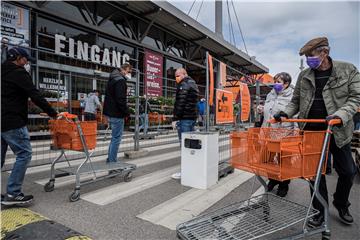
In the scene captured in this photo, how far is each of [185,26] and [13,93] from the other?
1168cm

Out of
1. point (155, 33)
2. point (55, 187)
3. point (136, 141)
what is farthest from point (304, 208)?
point (155, 33)

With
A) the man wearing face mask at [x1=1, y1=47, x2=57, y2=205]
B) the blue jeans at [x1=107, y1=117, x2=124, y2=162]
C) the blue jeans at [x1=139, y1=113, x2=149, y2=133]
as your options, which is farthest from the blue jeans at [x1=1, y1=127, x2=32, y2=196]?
the blue jeans at [x1=139, y1=113, x2=149, y2=133]

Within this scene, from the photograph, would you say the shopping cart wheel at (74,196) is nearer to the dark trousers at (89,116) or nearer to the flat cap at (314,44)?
the flat cap at (314,44)

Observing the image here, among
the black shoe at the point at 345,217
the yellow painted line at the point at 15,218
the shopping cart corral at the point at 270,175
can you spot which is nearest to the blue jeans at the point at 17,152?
the yellow painted line at the point at 15,218

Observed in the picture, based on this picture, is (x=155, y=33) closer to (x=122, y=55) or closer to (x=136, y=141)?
(x=122, y=55)

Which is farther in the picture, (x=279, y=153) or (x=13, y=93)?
(x=13, y=93)

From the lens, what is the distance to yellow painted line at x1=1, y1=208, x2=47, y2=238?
2.50 m

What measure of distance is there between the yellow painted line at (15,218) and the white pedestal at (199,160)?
2.16 metres

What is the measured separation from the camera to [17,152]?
Result: 10.5 feet

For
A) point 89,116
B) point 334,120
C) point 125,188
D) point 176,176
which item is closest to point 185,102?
point 176,176

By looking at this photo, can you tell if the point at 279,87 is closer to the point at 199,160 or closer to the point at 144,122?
the point at 199,160

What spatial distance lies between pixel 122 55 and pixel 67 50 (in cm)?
277

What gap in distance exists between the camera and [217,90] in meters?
5.99

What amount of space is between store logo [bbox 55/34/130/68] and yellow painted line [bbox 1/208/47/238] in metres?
7.93
